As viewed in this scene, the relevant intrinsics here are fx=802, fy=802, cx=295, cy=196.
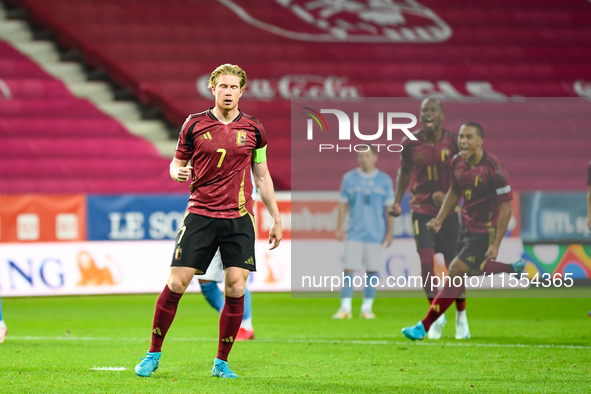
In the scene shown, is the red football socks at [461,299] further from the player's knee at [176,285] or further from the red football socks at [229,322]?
the player's knee at [176,285]

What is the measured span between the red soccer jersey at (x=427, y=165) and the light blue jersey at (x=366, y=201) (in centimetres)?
72

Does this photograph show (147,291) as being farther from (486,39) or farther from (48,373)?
(486,39)

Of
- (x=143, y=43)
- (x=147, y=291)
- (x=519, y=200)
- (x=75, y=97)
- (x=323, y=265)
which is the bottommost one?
(x=147, y=291)

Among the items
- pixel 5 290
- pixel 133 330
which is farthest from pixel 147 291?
pixel 133 330

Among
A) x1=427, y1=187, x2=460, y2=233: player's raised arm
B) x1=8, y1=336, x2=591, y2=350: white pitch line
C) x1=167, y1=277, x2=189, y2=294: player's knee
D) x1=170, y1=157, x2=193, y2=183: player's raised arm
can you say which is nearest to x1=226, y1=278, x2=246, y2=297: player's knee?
x1=167, y1=277, x2=189, y2=294: player's knee

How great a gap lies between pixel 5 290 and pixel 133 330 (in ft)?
11.1

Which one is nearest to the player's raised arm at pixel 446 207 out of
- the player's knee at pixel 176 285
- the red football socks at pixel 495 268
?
the red football socks at pixel 495 268

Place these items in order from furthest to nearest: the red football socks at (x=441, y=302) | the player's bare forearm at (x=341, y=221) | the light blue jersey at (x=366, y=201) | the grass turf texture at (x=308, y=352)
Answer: the light blue jersey at (x=366, y=201) < the player's bare forearm at (x=341, y=221) < the red football socks at (x=441, y=302) < the grass turf texture at (x=308, y=352)

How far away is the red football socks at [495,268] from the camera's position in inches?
263

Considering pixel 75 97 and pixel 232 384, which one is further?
pixel 75 97

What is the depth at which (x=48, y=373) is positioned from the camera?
4.67 metres

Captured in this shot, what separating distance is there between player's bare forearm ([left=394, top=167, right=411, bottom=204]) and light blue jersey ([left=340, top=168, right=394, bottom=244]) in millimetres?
592

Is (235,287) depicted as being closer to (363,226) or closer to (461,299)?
(461,299)

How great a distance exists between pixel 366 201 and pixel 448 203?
1845 millimetres
